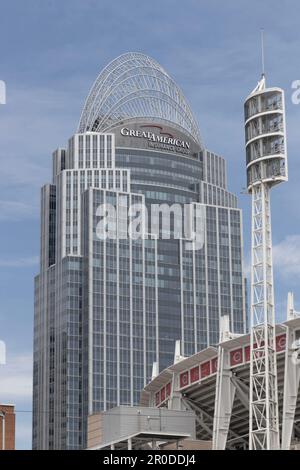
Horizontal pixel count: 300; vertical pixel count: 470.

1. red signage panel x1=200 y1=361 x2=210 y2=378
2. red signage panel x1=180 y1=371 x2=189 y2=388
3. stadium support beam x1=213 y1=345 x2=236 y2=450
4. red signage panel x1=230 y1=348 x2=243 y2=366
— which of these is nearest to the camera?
red signage panel x1=230 y1=348 x2=243 y2=366

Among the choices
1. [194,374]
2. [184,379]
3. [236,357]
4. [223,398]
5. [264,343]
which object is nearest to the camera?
[264,343]

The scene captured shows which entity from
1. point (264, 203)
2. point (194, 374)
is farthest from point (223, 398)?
point (264, 203)

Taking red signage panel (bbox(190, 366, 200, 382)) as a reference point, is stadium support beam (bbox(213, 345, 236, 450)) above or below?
below

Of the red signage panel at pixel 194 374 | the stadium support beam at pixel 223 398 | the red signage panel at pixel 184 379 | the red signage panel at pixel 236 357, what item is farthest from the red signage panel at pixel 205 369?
the red signage panel at pixel 236 357

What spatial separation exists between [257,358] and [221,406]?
12.7 m

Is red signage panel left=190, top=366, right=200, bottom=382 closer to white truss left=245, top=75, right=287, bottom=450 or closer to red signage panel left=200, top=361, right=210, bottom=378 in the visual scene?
red signage panel left=200, top=361, right=210, bottom=378

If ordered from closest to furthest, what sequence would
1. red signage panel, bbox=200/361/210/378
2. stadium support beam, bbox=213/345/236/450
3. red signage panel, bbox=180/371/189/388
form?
stadium support beam, bbox=213/345/236/450 < red signage panel, bbox=200/361/210/378 < red signage panel, bbox=180/371/189/388

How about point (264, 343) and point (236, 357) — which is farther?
point (236, 357)

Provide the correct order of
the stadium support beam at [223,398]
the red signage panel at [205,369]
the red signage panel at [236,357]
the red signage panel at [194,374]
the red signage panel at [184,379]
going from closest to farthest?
the red signage panel at [236,357] → the stadium support beam at [223,398] → the red signage panel at [205,369] → the red signage panel at [194,374] → the red signage panel at [184,379]

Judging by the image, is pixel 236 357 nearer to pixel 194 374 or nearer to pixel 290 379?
pixel 290 379

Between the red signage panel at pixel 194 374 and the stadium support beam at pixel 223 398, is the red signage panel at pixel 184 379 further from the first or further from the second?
the stadium support beam at pixel 223 398

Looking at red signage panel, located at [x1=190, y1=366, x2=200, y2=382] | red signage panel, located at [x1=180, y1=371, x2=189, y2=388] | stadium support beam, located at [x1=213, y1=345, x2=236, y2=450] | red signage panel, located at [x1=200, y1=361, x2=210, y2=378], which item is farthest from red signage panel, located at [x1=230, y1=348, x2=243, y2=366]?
red signage panel, located at [x1=180, y1=371, x2=189, y2=388]
